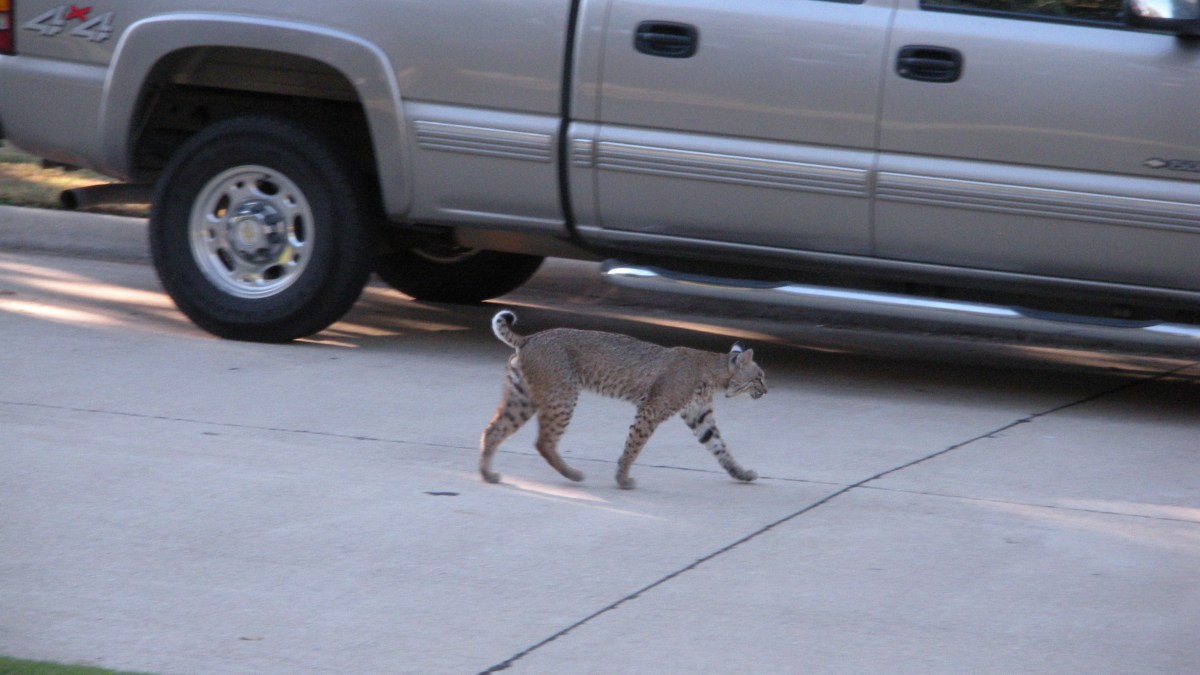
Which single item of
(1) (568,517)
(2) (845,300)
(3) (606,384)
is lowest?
(1) (568,517)

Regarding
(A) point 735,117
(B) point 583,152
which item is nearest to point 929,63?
(A) point 735,117

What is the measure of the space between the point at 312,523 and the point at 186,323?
298cm

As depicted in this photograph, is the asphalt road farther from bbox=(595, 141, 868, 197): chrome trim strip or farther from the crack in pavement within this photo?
bbox=(595, 141, 868, 197): chrome trim strip

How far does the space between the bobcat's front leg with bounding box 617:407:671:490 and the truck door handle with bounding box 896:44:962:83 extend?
177 cm

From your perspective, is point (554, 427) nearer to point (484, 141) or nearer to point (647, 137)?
point (647, 137)

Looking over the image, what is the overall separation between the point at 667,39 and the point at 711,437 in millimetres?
1768

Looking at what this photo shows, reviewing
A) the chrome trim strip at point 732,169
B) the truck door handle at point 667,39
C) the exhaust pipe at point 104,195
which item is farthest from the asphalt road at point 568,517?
the truck door handle at point 667,39

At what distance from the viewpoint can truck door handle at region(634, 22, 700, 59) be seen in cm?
612

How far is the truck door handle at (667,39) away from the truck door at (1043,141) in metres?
0.79

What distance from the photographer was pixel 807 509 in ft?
16.0

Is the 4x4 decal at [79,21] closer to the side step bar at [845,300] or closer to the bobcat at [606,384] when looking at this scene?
A: the side step bar at [845,300]

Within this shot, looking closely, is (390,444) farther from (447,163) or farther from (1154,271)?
(1154,271)

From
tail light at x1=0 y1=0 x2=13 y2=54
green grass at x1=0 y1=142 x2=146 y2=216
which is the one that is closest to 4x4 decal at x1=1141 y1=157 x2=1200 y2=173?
tail light at x1=0 y1=0 x2=13 y2=54

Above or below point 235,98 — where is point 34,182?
below
